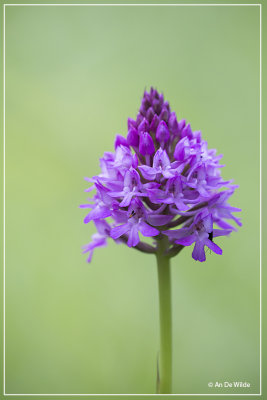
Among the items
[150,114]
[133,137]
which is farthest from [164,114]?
[133,137]

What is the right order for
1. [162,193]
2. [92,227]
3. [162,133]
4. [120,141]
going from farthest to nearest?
[92,227]
[120,141]
[162,133]
[162,193]

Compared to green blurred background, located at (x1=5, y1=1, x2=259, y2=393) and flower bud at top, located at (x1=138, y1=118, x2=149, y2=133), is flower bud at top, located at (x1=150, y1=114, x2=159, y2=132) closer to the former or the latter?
flower bud at top, located at (x1=138, y1=118, x2=149, y2=133)

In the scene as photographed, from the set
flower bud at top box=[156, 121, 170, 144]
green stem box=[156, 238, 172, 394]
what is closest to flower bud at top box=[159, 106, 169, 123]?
flower bud at top box=[156, 121, 170, 144]

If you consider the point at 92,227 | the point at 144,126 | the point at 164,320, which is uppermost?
the point at 144,126

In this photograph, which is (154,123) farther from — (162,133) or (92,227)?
(92,227)

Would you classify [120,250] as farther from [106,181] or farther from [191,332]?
[106,181]

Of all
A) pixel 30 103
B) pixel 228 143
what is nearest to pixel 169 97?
pixel 228 143
